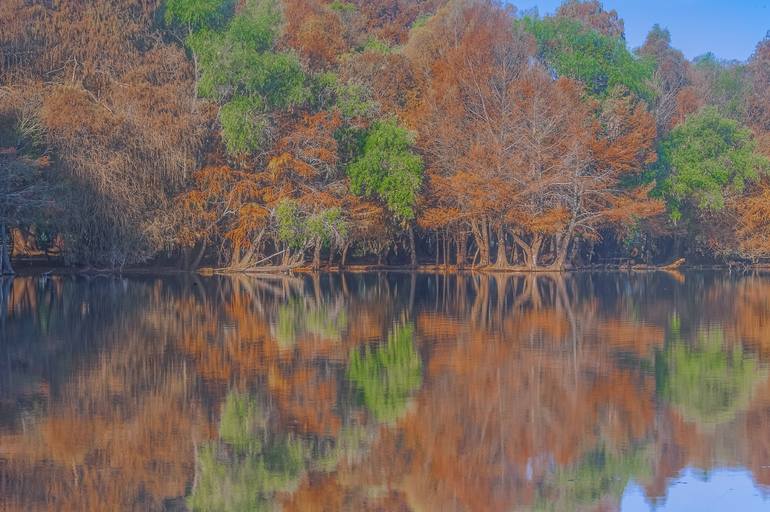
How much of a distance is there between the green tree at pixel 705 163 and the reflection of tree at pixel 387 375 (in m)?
34.4

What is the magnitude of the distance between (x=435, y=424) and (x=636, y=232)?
135ft

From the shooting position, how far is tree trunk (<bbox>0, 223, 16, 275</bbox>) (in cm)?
3657

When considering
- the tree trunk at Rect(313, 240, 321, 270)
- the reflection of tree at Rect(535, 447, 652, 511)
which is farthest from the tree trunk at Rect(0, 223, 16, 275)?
the reflection of tree at Rect(535, 447, 652, 511)

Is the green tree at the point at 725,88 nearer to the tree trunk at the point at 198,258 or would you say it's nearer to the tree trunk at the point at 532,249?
the tree trunk at the point at 532,249

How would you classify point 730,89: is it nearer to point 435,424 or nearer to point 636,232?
point 636,232

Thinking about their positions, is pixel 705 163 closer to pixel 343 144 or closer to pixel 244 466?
pixel 343 144

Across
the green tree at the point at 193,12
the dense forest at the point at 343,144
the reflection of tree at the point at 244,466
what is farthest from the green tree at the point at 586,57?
the reflection of tree at the point at 244,466

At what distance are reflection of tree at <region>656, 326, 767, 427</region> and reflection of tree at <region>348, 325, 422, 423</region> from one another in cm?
319

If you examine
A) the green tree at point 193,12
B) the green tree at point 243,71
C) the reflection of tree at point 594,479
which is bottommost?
the reflection of tree at point 594,479

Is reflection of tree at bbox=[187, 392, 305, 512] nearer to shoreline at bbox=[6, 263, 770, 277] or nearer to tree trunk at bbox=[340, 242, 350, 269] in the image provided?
shoreline at bbox=[6, 263, 770, 277]

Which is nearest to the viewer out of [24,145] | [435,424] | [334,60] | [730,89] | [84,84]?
[435,424]

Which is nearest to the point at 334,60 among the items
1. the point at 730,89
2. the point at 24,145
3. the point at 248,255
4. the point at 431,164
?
the point at 431,164

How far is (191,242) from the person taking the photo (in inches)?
1596

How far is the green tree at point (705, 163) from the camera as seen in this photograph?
4997 cm
